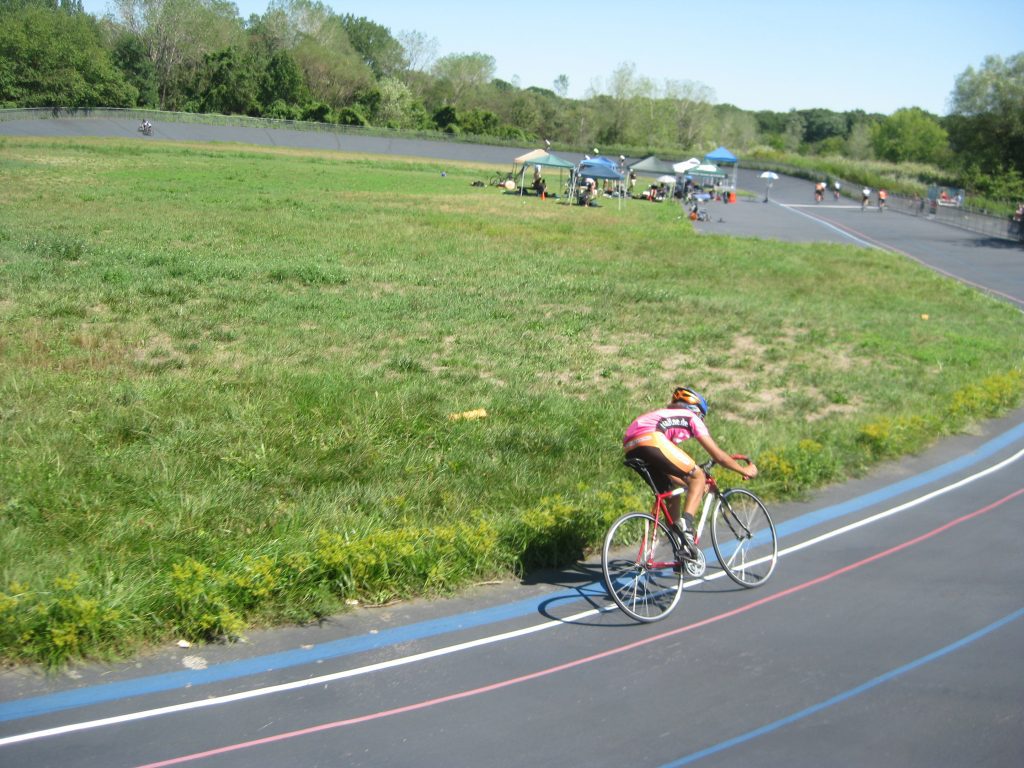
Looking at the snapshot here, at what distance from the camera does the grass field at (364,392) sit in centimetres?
771

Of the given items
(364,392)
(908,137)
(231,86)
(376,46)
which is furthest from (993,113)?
(376,46)

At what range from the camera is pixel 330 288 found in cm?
2011

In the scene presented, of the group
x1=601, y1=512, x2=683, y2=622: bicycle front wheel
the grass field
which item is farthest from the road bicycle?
the grass field

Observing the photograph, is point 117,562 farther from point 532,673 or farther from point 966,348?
point 966,348

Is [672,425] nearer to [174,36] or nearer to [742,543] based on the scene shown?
[742,543]

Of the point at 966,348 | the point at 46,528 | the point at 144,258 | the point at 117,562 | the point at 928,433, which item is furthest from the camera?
the point at 144,258

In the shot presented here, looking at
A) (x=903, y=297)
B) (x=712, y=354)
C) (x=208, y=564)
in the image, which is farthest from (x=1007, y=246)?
(x=208, y=564)

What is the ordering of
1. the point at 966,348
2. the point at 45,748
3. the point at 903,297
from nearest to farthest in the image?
the point at 45,748, the point at 966,348, the point at 903,297

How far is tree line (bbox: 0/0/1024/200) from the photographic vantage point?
82438 mm

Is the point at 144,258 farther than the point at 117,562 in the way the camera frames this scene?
Yes

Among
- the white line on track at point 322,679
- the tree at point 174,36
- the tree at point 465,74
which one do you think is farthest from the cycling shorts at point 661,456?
the tree at point 465,74

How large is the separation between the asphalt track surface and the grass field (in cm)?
50

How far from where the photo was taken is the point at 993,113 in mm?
84062

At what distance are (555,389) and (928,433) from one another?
5.22 m
